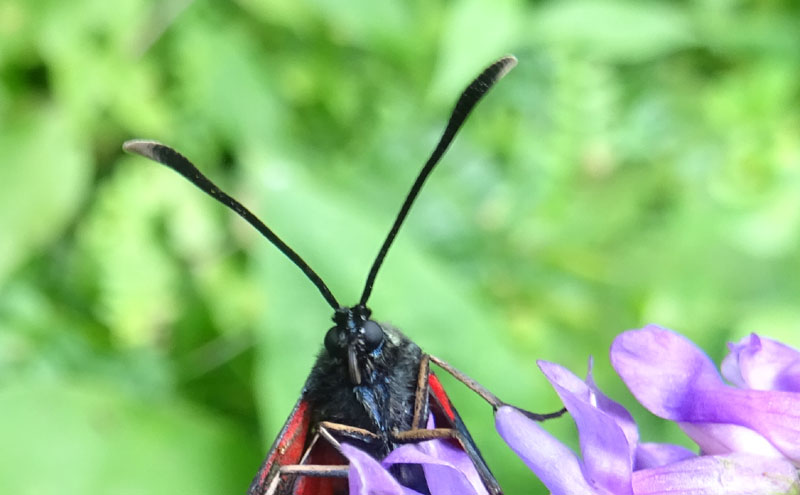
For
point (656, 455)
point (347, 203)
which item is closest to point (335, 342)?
point (656, 455)

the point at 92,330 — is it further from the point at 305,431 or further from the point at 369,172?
the point at 305,431

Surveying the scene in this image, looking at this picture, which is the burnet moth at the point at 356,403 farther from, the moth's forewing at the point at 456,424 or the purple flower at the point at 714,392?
the purple flower at the point at 714,392

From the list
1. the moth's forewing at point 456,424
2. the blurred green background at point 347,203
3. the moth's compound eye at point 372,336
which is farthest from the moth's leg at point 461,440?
the blurred green background at point 347,203

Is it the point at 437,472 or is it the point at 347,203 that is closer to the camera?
the point at 437,472

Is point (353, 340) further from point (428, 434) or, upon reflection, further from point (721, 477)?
point (721, 477)

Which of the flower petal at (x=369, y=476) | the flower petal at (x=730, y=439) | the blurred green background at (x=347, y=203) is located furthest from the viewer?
the blurred green background at (x=347, y=203)
